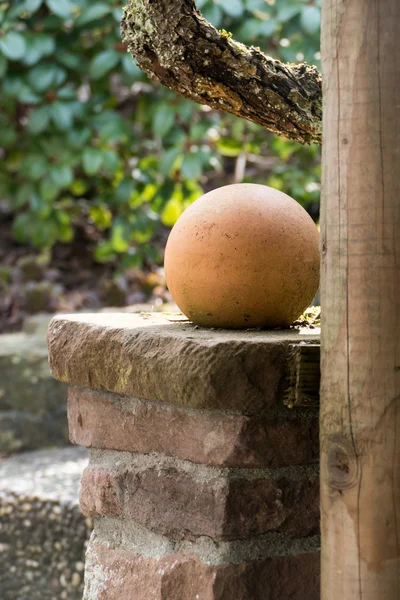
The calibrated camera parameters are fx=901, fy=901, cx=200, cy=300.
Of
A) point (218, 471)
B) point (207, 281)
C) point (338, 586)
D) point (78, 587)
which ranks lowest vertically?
point (78, 587)

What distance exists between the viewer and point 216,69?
1.52 metres

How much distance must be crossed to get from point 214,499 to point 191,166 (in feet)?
8.64

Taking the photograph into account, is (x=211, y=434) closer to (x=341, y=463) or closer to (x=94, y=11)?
(x=341, y=463)

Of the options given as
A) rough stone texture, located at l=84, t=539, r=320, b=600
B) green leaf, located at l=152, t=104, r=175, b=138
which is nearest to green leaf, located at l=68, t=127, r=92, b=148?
green leaf, located at l=152, t=104, r=175, b=138

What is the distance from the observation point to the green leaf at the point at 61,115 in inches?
154

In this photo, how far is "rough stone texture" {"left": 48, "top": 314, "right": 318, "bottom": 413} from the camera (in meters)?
1.34

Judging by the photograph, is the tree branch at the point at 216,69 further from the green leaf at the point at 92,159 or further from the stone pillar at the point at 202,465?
the green leaf at the point at 92,159

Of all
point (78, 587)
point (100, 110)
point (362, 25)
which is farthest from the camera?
point (100, 110)

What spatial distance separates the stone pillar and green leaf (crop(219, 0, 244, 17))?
2.27 metres

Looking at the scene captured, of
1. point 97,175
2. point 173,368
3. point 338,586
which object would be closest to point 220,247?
point 173,368

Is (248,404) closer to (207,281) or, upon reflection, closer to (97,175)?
(207,281)

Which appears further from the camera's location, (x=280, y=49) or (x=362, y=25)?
(x=280, y=49)

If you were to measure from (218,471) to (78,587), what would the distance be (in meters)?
1.35

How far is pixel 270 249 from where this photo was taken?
4.88ft
